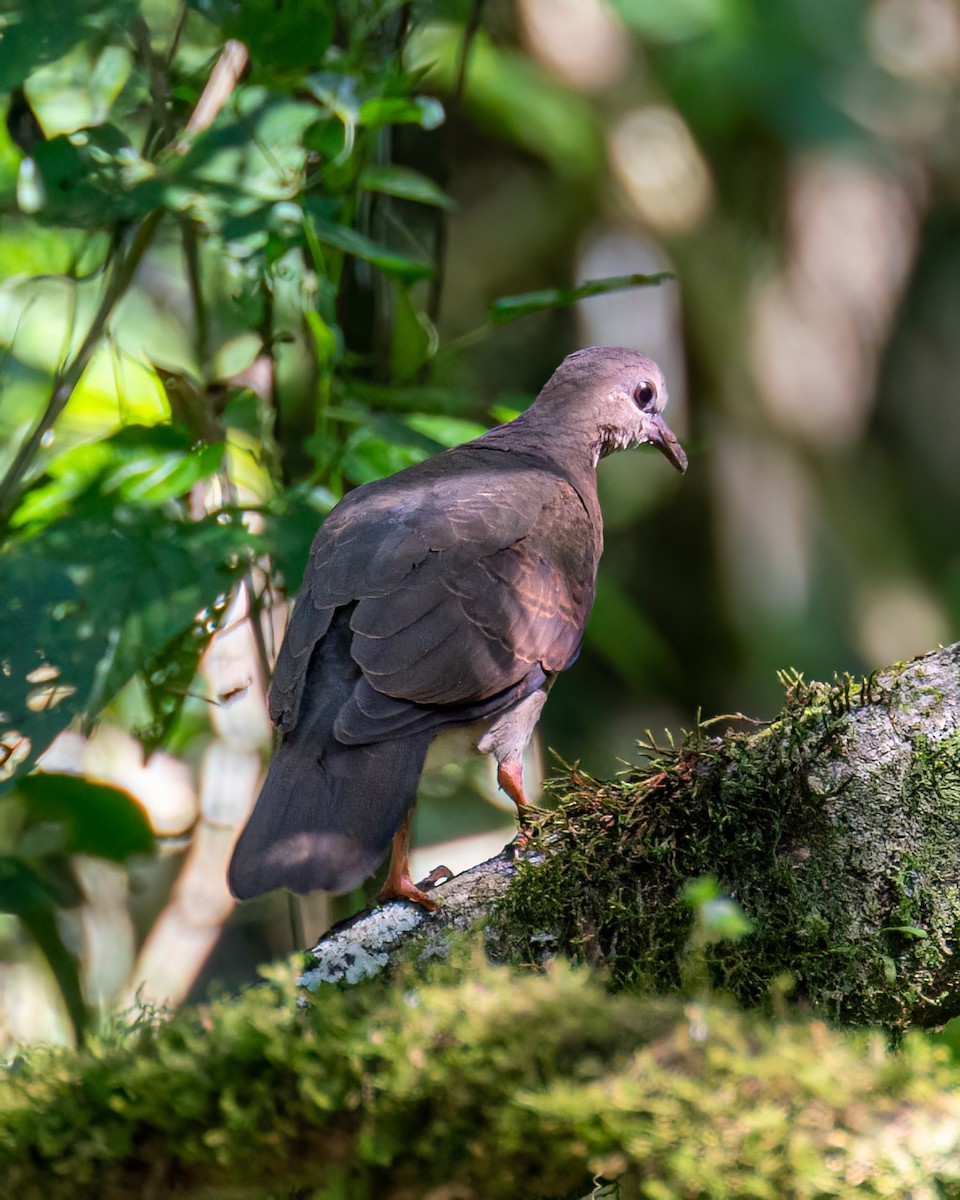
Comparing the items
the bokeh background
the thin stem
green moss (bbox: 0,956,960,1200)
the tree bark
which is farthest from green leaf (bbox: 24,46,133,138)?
green moss (bbox: 0,956,960,1200)

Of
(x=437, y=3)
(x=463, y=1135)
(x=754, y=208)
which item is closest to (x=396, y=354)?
(x=437, y=3)

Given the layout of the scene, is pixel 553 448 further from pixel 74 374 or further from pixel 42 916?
pixel 42 916

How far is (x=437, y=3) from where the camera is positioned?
18.4 feet

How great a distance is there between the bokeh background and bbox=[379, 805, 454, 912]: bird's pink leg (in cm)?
201

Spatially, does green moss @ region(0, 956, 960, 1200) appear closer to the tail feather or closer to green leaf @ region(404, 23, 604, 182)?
the tail feather

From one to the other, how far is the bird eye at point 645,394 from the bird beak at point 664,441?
44 millimetres

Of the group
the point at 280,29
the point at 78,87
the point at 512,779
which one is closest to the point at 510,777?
the point at 512,779

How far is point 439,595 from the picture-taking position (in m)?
2.91

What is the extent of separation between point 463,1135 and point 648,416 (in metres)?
3.09

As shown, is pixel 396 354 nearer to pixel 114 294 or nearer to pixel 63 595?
pixel 114 294

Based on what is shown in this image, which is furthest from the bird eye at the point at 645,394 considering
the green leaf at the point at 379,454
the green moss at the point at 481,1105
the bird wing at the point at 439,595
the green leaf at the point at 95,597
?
the green moss at the point at 481,1105

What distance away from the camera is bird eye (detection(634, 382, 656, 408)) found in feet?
13.6

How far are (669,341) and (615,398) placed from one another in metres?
3.24

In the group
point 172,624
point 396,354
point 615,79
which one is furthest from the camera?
point 615,79
